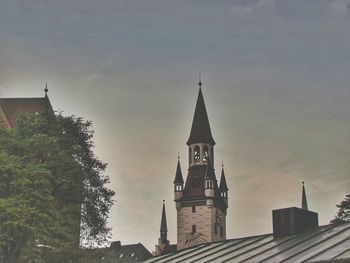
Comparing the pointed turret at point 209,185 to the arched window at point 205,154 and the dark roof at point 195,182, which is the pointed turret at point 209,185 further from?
the arched window at point 205,154

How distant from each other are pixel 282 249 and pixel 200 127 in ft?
367

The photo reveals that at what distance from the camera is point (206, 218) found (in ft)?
441

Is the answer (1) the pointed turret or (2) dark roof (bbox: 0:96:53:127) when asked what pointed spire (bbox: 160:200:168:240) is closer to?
(1) the pointed turret

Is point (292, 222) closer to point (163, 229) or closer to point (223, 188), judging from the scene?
point (223, 188)

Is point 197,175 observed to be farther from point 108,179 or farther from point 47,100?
point 108,179

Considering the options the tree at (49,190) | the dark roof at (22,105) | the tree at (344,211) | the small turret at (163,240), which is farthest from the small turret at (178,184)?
the tree at (49,190)

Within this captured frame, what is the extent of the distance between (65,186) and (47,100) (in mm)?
33842

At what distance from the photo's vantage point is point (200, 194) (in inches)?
5374

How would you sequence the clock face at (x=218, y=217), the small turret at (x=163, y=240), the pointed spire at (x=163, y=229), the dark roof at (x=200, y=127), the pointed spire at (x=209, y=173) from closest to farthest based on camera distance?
the pointed spire at (x=209, y=173), the clock face at (x=218, y=217), the dark roof at (x=200, y=127), the small turret at (x=163, y=240), the pointed spire at (x=163, y=229)

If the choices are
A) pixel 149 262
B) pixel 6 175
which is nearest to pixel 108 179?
pixel 6 175

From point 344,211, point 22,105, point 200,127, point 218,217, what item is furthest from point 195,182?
point 344,211

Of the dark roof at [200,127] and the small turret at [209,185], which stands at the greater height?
the dark roof at [200,127]

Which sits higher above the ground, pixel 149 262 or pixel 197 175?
pixel 197 175

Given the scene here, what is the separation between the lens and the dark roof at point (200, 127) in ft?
456
